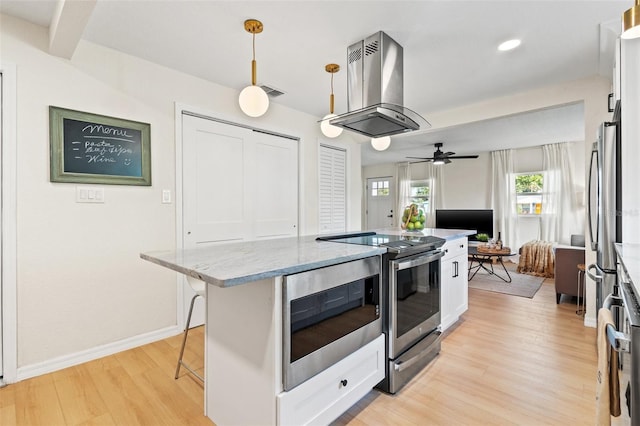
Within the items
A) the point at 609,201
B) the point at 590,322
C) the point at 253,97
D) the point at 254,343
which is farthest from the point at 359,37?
the point at 590,322

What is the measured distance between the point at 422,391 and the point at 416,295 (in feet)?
1.85

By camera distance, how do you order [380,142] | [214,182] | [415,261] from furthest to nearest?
[380,142]
[214,182]
[415,261]

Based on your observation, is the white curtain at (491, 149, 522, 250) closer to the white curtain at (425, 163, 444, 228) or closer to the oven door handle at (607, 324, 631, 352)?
the white curtain at (425, 163, 444, 228)

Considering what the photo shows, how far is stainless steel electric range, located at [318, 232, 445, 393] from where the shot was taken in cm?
178

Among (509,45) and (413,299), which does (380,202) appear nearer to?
(509,45)

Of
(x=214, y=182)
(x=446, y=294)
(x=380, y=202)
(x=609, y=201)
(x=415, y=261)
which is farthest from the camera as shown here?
(x=380, y=202)

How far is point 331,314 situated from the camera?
1.46m

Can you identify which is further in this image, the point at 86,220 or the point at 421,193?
the point at 421,193

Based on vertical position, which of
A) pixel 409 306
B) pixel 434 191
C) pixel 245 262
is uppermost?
pixel 434 191

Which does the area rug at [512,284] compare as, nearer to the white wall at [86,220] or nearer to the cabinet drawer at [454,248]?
the cabinet drawer at [454,248]

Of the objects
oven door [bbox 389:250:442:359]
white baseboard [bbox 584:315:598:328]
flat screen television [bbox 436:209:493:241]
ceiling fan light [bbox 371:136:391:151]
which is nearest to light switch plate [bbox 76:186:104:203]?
Result: oven door [bbox 389:250:442:359]

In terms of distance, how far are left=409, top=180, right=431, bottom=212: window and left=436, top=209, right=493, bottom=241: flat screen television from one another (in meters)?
0.59

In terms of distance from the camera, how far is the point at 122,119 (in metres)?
2.41

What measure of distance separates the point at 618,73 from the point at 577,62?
830mm
